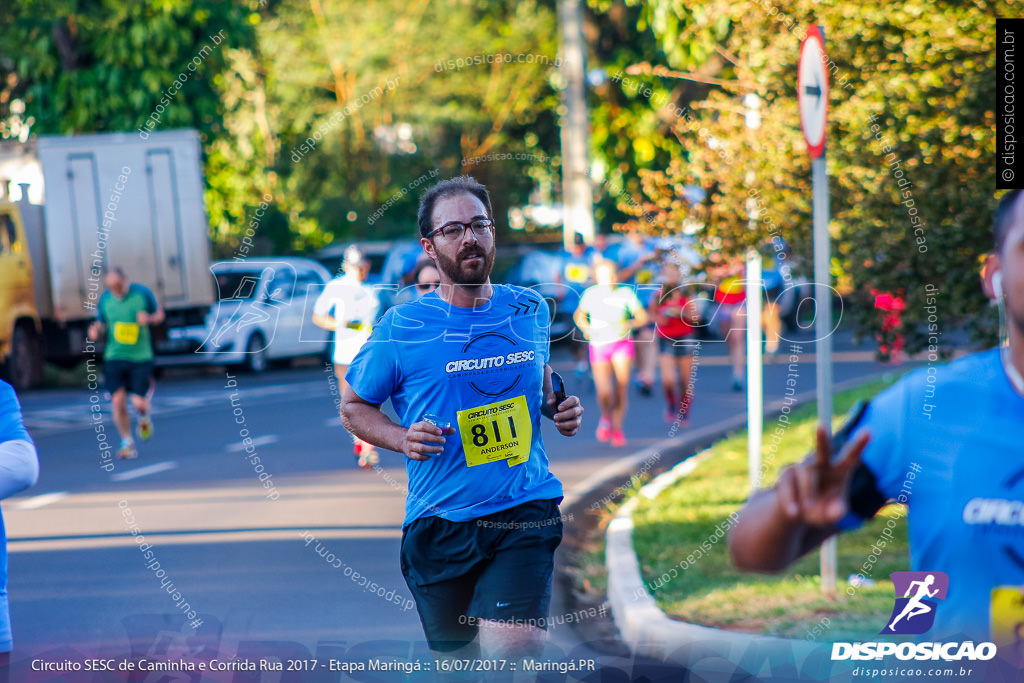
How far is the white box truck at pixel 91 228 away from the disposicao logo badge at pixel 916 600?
55.0 ft

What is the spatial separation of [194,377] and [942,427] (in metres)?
21.2

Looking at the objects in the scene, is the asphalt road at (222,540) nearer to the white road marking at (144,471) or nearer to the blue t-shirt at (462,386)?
the white road marking at (144,471)

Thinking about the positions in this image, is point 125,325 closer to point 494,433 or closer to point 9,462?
point 494,433

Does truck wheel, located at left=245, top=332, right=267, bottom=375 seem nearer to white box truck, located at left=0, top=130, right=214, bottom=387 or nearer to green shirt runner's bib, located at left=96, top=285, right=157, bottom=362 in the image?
white box truck, located at left=0, top=130, right=214, bottom=387

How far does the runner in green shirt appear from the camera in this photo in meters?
12.1

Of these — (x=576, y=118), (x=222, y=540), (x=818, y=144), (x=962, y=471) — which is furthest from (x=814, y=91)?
(x=576, y=118)

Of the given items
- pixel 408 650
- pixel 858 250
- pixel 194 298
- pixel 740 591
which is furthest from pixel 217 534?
pixel 194 298

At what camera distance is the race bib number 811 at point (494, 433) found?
367 cm

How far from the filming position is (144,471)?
36.8ft

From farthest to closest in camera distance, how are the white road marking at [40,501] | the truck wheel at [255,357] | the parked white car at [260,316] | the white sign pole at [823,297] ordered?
the truck wheel at [255,357]
the parked white car at [260,316]
the white road marking at [40,501]
the white sign pole at [823,297]

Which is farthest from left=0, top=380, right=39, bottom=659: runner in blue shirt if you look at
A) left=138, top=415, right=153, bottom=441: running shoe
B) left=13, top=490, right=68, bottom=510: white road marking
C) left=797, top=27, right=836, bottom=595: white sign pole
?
left=138, top=415, right=153, bottom=441: running shoe

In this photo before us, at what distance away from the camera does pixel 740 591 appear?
6.00 metres

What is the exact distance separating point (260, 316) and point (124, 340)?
6269mm

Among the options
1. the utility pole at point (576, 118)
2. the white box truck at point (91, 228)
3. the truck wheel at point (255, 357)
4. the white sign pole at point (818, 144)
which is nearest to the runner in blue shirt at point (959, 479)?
the white sign pole at point (818, 144)
